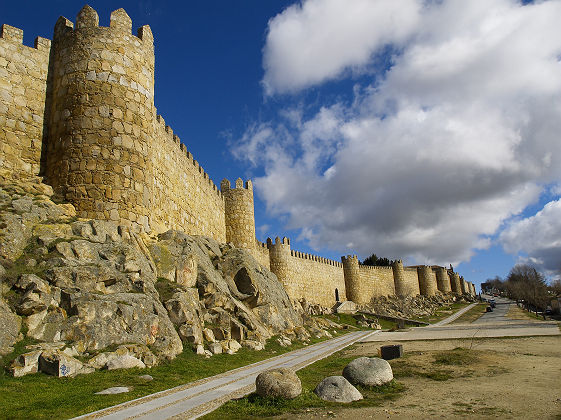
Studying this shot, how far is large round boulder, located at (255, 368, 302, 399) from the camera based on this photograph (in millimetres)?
6793

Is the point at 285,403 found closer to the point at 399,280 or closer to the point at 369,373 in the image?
the point at 369,373

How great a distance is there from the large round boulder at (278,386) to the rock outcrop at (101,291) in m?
3.46

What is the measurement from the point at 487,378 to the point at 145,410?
7193 mm

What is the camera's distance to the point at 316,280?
1960 inches

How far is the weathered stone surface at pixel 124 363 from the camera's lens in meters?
8.39

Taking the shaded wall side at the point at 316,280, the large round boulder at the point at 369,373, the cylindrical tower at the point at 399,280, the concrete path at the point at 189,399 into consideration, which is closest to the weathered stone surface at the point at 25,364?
the concrete path at the point at 189,399

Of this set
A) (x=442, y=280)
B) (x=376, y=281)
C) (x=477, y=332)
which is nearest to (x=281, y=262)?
(x=477, y=332)

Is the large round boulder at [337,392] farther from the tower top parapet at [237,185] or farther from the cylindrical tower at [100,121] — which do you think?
the tower top parapet at [237,185]

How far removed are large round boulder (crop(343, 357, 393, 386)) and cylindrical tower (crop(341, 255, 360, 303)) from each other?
5072 cm

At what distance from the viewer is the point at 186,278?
46.2 feet

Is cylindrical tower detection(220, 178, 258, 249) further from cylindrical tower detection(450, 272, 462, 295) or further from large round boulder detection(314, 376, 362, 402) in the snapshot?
cylindrical tower detection(450, 272, 462, 295)

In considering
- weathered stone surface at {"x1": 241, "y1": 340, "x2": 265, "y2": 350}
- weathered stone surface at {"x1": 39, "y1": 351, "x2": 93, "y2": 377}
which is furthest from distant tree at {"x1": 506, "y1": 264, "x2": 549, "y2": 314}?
weathered stone surface at {"x1": 39, "y1": 351, "x2": 93, "y2": 377}

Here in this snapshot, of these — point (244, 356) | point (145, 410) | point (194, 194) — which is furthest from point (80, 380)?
point (194, 194)

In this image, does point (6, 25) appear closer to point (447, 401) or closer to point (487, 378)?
point (447, 401)
